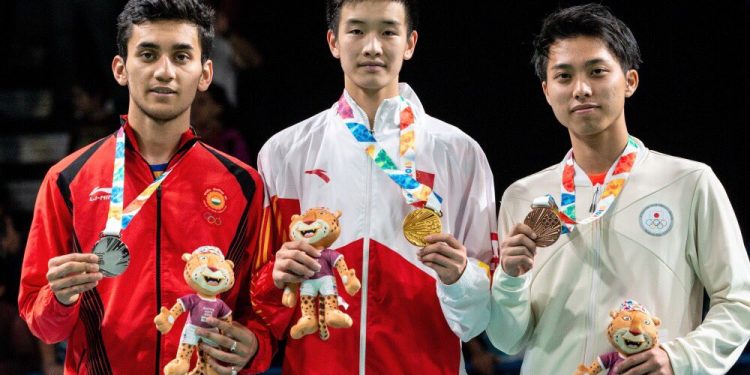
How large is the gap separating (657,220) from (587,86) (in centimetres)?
46

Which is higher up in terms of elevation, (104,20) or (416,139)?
(104,20)

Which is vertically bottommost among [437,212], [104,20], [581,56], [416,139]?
[437,212]

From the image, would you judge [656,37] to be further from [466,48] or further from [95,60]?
[95,60]

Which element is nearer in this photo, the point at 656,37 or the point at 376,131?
the point at 376,131

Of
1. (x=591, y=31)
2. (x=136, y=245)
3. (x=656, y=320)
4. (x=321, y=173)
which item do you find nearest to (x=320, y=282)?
(x=321, y=173)

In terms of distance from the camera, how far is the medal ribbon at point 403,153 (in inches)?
128

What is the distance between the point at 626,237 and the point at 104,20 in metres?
4.43

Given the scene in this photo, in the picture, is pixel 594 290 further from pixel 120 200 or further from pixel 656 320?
pixel 120 200

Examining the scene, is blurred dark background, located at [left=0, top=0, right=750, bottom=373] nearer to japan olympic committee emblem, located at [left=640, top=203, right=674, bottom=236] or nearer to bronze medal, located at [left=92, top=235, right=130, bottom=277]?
bronze medal, located at [left=92, top=235, right=130, bottom=277]

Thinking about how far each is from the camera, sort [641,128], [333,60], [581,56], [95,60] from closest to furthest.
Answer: [581,56] < [641,128] < [333,60] < [95,60]

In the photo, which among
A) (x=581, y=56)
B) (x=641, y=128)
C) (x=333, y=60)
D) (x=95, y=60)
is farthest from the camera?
(x=95, y=60)

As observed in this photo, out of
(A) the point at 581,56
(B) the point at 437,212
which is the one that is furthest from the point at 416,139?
(A) the point at 581,56

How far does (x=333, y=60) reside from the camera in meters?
5.92

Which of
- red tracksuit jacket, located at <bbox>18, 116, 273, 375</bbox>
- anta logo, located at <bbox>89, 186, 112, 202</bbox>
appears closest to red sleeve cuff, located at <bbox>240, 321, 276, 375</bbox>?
red tracksuit jacket, located at <bbox>18, 116, 273, 375</bbox>
